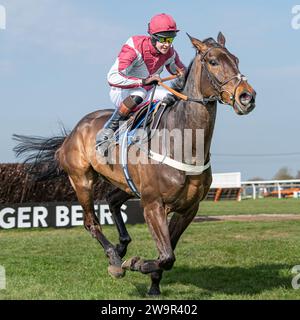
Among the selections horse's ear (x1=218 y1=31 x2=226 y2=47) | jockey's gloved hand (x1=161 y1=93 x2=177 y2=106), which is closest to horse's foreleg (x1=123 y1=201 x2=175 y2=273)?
jockey's gloved hand (x1=161 y1=93 x2=177 y2=106)

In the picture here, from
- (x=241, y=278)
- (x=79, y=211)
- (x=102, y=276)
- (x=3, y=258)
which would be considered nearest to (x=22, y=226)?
(x=79, y=211)

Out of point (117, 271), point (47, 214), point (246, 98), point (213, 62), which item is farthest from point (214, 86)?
point (47, 214)

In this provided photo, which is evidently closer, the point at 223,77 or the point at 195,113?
the point at 223,77

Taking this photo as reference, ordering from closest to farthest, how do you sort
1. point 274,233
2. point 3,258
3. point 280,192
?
point 3,258, point 274,233, point 280,192

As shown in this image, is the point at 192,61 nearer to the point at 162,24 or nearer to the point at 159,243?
the point at 162,24

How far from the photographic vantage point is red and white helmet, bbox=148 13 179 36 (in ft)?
19.1

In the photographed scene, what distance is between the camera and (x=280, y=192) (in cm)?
3394

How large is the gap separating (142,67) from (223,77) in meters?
1.40

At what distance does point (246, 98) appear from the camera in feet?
16.0

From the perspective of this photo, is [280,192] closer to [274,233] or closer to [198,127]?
[274,233]

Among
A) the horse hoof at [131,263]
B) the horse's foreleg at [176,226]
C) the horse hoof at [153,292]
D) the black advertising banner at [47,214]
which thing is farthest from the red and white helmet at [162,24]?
the black advertising banner at [47,214]

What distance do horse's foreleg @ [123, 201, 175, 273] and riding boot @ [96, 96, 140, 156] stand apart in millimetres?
1171

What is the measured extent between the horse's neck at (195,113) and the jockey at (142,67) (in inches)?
9.0

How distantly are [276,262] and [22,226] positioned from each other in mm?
7549
